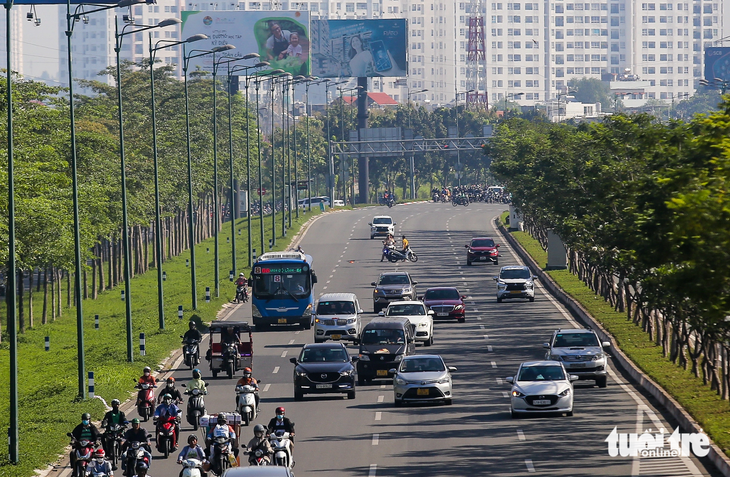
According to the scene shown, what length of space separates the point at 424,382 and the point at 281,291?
20.1 m

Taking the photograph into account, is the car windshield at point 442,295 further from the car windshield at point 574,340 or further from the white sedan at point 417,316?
the car windshield at point 574,340

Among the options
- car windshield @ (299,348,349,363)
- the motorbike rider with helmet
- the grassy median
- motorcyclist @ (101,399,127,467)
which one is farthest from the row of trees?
motorcyclist @ (101,399,127,467)

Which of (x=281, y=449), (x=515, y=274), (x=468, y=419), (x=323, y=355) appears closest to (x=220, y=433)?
(x=281, y=449)

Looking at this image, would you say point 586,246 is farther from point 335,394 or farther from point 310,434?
point 310,434

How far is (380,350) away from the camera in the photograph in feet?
125

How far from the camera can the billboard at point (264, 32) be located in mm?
134500

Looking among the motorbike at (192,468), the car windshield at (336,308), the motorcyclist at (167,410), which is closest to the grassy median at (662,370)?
the car windshield at (336,308)

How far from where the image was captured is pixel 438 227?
109 meters

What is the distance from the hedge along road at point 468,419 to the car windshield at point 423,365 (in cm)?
97

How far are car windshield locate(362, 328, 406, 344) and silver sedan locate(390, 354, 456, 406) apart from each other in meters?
5.36

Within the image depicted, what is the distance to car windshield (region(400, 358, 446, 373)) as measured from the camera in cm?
3356

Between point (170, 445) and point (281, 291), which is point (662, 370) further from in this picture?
point (281, 291)

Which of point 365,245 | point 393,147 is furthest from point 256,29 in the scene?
point 365,245

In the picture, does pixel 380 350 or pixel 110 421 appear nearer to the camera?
pixel 110 421
